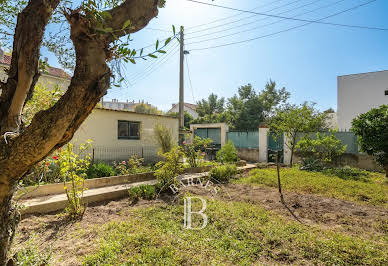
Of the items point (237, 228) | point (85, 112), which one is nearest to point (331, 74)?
point (237, 228)

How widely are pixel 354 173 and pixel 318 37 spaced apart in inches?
265

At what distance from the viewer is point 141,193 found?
5.41 meters

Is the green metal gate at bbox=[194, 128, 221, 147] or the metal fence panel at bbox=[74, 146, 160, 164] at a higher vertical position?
the green metal gate at bbox=[194, 128, 221, 147]

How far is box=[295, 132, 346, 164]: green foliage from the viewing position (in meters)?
10.1

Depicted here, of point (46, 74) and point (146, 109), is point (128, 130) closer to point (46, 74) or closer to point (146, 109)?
point (46, 74)

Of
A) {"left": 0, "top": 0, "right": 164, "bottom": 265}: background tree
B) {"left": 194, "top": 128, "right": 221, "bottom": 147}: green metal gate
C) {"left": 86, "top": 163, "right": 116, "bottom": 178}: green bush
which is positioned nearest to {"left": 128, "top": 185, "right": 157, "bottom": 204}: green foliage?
{"left": 86, "top": 163, "right": 116, "bottom": 178}: green bush

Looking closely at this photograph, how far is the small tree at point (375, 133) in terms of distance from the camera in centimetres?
777

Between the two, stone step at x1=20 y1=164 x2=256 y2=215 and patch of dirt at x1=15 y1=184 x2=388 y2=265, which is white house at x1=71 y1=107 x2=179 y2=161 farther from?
patch of dirt at x1=15 y1=184 x2=388 y2=265

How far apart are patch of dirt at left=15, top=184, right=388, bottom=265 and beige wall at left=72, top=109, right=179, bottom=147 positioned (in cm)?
473

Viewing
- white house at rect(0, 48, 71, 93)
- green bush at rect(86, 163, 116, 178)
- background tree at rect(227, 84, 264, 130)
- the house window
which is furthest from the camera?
background tree at rect(227, 84, 264, 130)

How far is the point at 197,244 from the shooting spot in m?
3.08

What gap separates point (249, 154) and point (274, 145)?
5.64 feet

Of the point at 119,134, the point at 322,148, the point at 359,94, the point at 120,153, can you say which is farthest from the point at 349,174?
the point at 359,94

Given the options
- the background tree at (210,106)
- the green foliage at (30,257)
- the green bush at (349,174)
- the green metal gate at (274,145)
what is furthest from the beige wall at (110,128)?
the background tree at (210,106)
